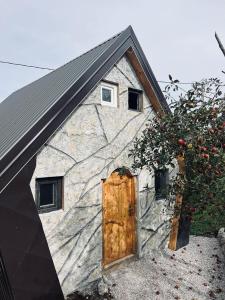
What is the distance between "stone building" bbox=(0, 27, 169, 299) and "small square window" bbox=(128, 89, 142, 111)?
0.03m

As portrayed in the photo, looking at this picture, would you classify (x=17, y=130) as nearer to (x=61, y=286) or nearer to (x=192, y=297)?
(x=61, y=286)

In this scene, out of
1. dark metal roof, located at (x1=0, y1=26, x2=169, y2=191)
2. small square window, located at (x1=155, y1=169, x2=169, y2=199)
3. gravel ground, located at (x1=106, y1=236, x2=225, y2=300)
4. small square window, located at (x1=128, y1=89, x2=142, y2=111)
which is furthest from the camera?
small square window, located at (x1=155, y1=169, x2=169, y2=199)

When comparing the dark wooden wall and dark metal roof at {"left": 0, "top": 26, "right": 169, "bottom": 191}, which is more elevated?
dark metal roof at {"left": 0, "top": 26, "right": 169, "bottom": 191}

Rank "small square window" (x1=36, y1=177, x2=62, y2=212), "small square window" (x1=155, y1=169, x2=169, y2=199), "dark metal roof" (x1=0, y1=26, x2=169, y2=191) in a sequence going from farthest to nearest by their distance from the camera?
"small square window" (x1=155, y1=169, x2=169, y2=199) < "small square window" (x1=36, y1=177, x2=62, y2=212) < "dark metal roof" (x1=0, y1=26, x2=169, y2=191)

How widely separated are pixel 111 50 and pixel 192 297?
6.27 m

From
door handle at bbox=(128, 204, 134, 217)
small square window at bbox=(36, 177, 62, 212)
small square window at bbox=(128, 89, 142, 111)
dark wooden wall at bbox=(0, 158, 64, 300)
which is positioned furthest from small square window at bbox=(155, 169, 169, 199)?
dark wooden wall at bbox=(0, 158, 64, 300)

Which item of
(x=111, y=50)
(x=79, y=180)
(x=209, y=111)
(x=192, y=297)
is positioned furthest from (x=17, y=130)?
(x=192, y=297)

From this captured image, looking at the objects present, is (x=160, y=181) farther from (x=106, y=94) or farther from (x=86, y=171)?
(x=106, y=94)

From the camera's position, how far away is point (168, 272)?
7.11m

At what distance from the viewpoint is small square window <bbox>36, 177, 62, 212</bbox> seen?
5535 millimetres

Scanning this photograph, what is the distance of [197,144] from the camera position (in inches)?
211

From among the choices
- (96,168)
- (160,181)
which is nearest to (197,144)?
(96,168)

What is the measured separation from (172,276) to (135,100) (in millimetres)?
5100

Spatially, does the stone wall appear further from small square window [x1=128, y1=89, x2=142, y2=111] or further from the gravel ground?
the gravel ground
